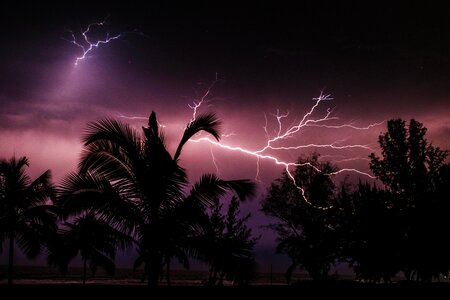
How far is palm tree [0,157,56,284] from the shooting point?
572 inches

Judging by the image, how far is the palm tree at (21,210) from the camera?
572 inches

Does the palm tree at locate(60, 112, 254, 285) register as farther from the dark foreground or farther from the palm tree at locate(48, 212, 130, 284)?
the dark foreground

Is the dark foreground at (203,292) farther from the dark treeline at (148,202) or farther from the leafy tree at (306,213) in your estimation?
the leafy tree at (306,213)

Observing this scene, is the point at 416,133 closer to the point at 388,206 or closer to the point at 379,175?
the point at 379,175

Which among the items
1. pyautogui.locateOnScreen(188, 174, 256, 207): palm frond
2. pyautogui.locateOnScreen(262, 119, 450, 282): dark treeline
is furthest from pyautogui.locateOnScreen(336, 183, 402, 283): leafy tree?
pyautogui.locateOnScreen(188, 174, 256, 207): palm frond

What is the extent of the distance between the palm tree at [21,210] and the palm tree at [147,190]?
22.6 ft

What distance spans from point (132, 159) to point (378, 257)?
10229 millimetres

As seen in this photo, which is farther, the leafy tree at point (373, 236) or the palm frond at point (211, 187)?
the leafy tree at point (373, 236)

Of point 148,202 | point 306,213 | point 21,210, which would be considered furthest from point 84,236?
point 306,213

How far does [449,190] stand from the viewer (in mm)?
13977

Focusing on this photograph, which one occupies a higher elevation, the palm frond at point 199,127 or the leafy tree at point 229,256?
the palm frond at point 199,127

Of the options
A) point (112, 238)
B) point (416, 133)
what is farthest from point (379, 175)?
point (112, 238)

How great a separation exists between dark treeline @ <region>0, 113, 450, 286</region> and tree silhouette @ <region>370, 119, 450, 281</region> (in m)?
0.04

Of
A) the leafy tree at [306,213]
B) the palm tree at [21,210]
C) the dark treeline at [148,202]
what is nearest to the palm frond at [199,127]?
the dark treeline at [148,202]
